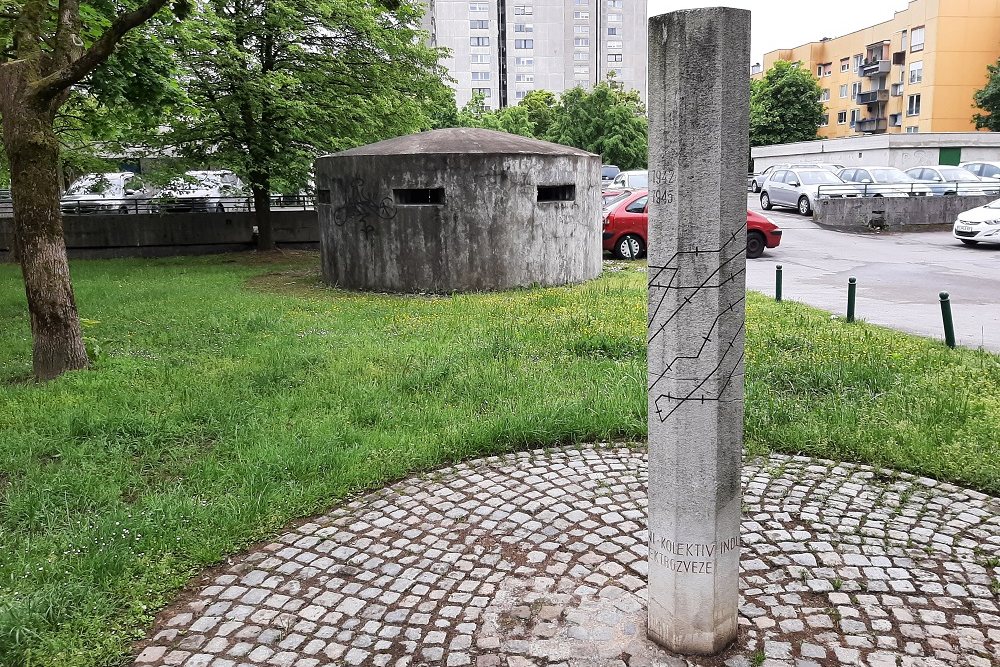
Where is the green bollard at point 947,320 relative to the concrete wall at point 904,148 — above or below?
→ below

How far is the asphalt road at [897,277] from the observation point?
1093cm

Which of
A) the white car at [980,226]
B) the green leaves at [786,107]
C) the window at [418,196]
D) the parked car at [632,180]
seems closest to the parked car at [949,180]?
the white car at [980,226]

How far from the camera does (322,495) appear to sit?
17.4 ft

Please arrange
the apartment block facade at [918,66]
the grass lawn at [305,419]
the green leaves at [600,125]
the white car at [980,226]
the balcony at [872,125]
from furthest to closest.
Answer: the balcony at [872,125] → the apartment block facade at [918,66] → the green leaves at [600,125] → the white car at [980,226] → the grass lawn at [305,419]

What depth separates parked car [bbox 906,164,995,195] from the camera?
26938mm

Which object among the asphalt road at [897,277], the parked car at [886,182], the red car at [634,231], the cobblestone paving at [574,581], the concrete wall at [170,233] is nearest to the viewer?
the cobblestone paving at [574,581]

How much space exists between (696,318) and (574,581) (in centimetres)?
167

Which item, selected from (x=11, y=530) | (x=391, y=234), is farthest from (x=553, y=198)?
(x=11, y=530)

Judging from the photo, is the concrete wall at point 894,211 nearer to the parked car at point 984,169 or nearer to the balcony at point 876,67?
the parked car at point 984,169

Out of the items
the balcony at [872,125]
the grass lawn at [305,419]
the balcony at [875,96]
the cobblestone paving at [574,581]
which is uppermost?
the balcony at [875,96]

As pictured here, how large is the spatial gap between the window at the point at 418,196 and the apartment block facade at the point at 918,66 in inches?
2036

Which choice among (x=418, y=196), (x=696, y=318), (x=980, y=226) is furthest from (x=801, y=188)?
(x=696, y=318)

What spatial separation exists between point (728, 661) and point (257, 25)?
18060 millimetres

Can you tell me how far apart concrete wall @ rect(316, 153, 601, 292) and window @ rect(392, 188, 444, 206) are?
82mm
